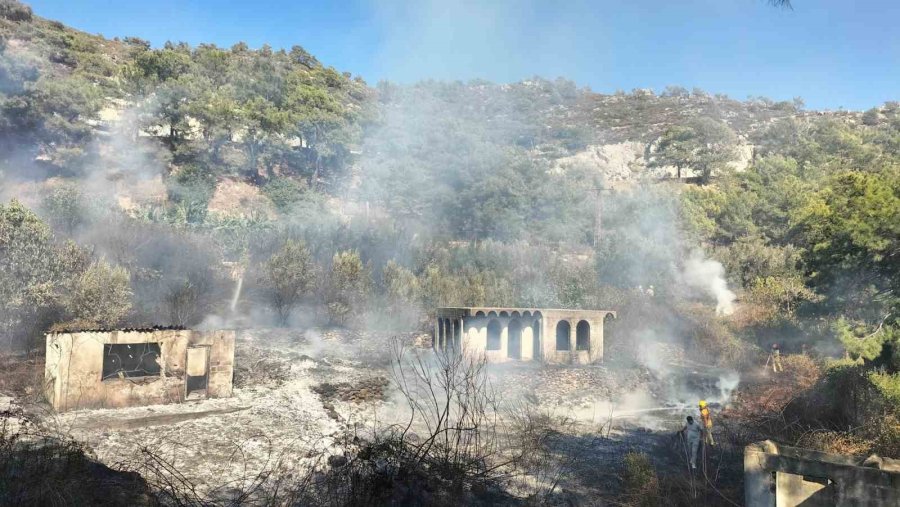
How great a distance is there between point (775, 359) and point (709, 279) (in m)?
10.4

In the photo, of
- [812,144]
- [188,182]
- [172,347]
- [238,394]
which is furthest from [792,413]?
[812,144]

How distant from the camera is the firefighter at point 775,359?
20828 mm

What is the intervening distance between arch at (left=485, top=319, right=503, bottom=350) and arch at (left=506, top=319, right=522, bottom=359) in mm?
354

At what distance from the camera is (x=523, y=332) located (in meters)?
21.0

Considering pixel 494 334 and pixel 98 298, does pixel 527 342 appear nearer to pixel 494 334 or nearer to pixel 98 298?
pixel 494 334

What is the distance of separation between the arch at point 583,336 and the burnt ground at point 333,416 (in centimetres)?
125

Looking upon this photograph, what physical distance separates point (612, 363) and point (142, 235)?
71.9 feet

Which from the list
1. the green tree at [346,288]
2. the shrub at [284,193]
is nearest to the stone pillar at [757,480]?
the green tree at [346,288]

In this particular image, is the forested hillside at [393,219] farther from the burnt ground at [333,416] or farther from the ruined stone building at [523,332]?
the ruined stone building at [523,332]

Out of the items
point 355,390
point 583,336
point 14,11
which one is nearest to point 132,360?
point 355,390

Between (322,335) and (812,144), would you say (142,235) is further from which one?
(812,144)

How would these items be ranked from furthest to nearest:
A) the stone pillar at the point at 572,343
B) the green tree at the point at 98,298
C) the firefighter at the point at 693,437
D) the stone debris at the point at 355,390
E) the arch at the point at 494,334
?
the arch at the point at 494,334 → the stone pillar at the point at 572,343 → the green tree at the point at 98,298 → the stone debris at the point at 355,390 → the firefighter at the point at 693,437

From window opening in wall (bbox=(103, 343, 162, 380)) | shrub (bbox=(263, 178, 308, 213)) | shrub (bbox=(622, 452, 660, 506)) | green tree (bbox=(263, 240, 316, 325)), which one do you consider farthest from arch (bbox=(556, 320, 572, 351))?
shrub (bbox=(263, 178, 308, 213))

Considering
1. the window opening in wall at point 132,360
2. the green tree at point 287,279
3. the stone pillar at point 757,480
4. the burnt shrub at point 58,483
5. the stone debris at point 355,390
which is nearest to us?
the burnt shrub at point 58,483
